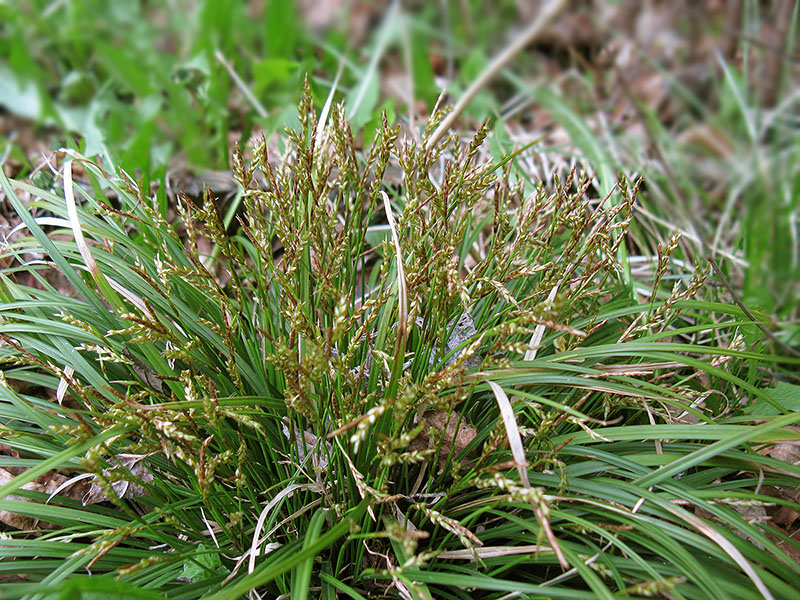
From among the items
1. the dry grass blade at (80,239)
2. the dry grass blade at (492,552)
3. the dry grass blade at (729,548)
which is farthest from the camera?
the dry grass blade at (80,239)

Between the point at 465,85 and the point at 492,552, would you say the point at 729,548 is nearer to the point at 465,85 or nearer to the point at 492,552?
the point at 492,552

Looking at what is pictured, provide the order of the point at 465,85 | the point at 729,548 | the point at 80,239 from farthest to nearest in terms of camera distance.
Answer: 1. the point at 465,85
2. the point at 80,239
3. the point at 729,548

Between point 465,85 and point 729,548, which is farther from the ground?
point 465,85

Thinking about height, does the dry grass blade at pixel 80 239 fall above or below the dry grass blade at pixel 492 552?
above

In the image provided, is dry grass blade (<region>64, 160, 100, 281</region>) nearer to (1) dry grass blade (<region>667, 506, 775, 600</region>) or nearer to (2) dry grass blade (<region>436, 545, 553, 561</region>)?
(2) dry grass blade (<region>436, 545, 553, 561</region>)

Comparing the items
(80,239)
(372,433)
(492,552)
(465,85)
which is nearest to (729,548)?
(492,552)

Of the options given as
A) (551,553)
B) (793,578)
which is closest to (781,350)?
(793,578)

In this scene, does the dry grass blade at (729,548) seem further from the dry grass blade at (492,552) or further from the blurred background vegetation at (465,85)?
the blurred background vegetation at (465,85)

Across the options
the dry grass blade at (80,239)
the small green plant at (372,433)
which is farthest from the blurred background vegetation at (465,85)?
the small green plant at (372,433)

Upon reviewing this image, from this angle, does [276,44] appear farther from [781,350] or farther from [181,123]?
[781,350]
